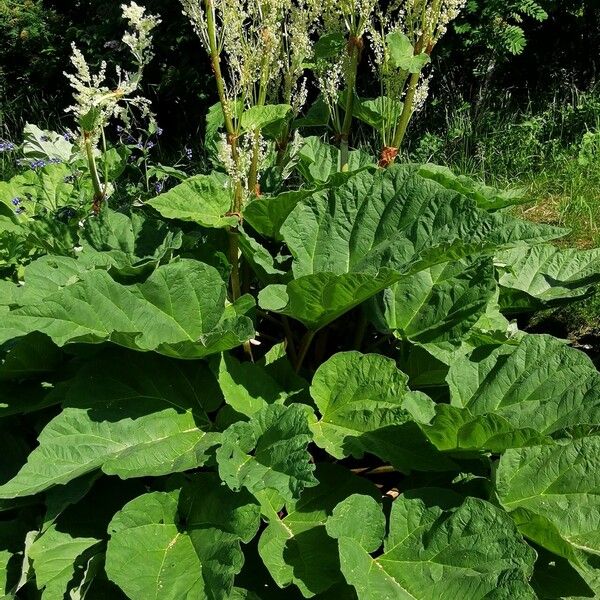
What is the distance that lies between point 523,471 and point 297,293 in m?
0.80

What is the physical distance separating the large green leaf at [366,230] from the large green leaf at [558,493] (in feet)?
2.03

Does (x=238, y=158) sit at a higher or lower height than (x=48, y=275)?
higher

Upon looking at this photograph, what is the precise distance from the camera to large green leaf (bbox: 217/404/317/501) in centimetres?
196

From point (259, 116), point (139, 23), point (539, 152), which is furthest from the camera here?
point (539, 152)

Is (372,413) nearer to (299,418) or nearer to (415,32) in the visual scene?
(299,418)

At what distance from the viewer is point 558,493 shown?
7.02ft

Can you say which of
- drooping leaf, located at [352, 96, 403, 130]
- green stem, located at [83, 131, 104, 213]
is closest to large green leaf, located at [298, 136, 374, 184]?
drooping leaf, located at [352, 96, 403, 130]

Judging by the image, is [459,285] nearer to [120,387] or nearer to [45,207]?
[120,387]

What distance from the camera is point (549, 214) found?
5020 mm

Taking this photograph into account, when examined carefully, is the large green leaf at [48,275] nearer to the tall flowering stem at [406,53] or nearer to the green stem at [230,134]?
the green stem at [230,134]

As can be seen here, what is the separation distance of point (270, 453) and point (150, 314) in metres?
0.62

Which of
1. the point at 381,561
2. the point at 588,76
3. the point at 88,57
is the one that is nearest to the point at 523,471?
the point at 381,561

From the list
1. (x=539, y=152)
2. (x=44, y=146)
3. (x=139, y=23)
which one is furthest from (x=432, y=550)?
(x=539, y=152)

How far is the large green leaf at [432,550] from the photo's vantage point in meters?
1.88
